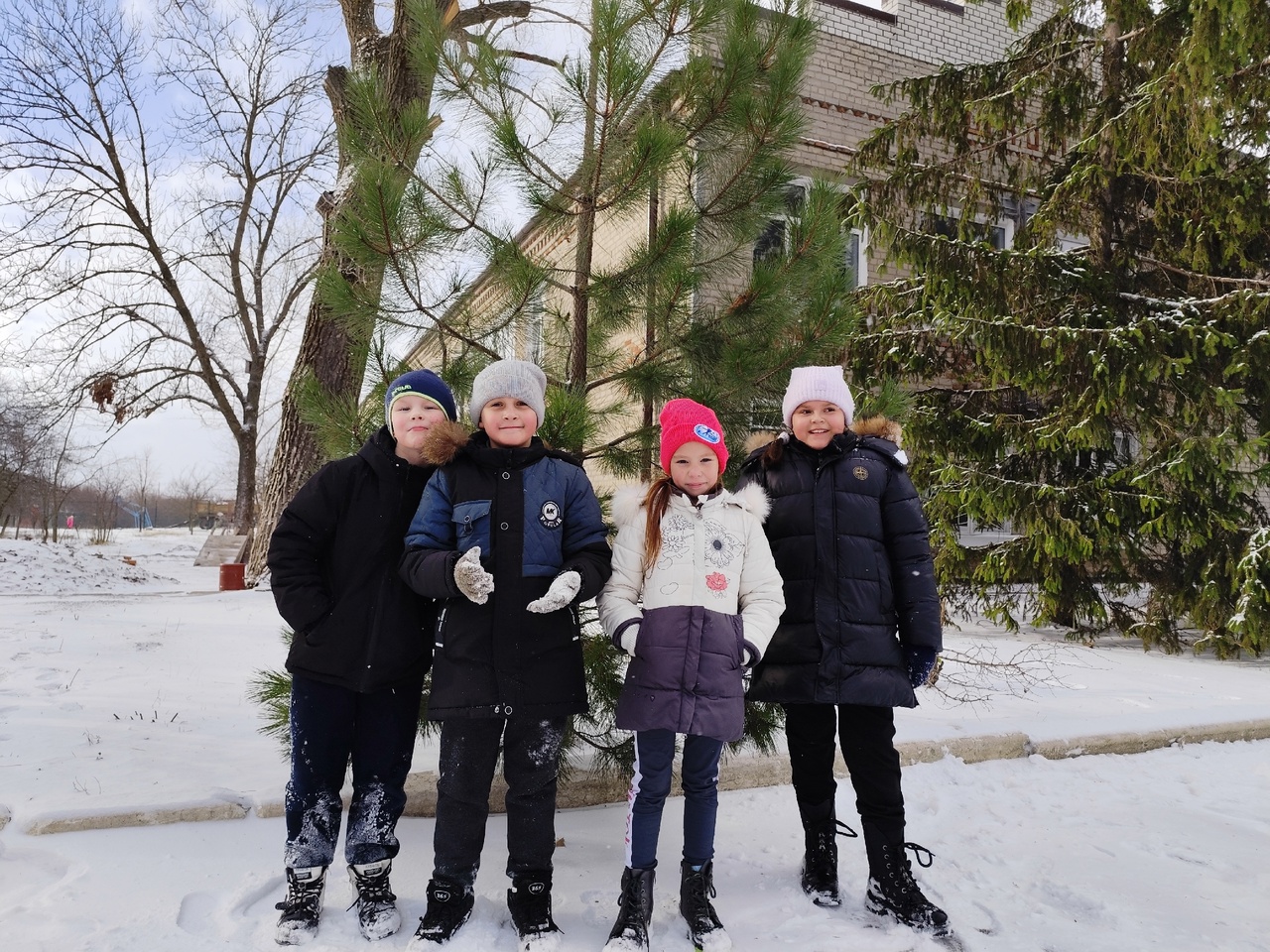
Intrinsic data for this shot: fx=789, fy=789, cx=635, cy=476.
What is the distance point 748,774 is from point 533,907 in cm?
154

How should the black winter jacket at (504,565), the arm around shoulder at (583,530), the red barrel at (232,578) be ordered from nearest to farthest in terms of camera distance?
1. the black winter jacket at (504,565)
2. the arm around shoulder at (583,530)
3. the red barrel at (232,578)

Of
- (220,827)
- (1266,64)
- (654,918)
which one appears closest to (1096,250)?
(1266,64)

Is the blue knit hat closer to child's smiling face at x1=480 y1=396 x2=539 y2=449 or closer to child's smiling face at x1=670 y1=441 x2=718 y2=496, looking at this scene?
child's smiling face at x1=480 y1=396 x2=539 y2=449

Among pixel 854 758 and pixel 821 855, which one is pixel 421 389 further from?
pixel 821 855

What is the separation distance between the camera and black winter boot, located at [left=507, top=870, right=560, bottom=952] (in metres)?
2.19

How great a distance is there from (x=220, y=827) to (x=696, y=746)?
5.87 ft

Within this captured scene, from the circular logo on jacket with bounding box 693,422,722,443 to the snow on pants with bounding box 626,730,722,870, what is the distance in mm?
909

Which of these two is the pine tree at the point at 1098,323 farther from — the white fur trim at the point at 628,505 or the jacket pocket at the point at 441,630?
the jacket pocket at the point at 441,630

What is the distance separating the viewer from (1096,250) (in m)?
7.16

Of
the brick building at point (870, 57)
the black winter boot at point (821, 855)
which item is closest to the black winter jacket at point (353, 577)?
the black winter boot at point (821, 855)

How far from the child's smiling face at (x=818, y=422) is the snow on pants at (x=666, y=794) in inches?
41.4

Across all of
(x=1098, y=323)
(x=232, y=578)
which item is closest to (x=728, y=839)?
(x=1098, y=323)

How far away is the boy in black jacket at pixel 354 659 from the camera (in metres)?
2.31

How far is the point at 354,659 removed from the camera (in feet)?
7.72
